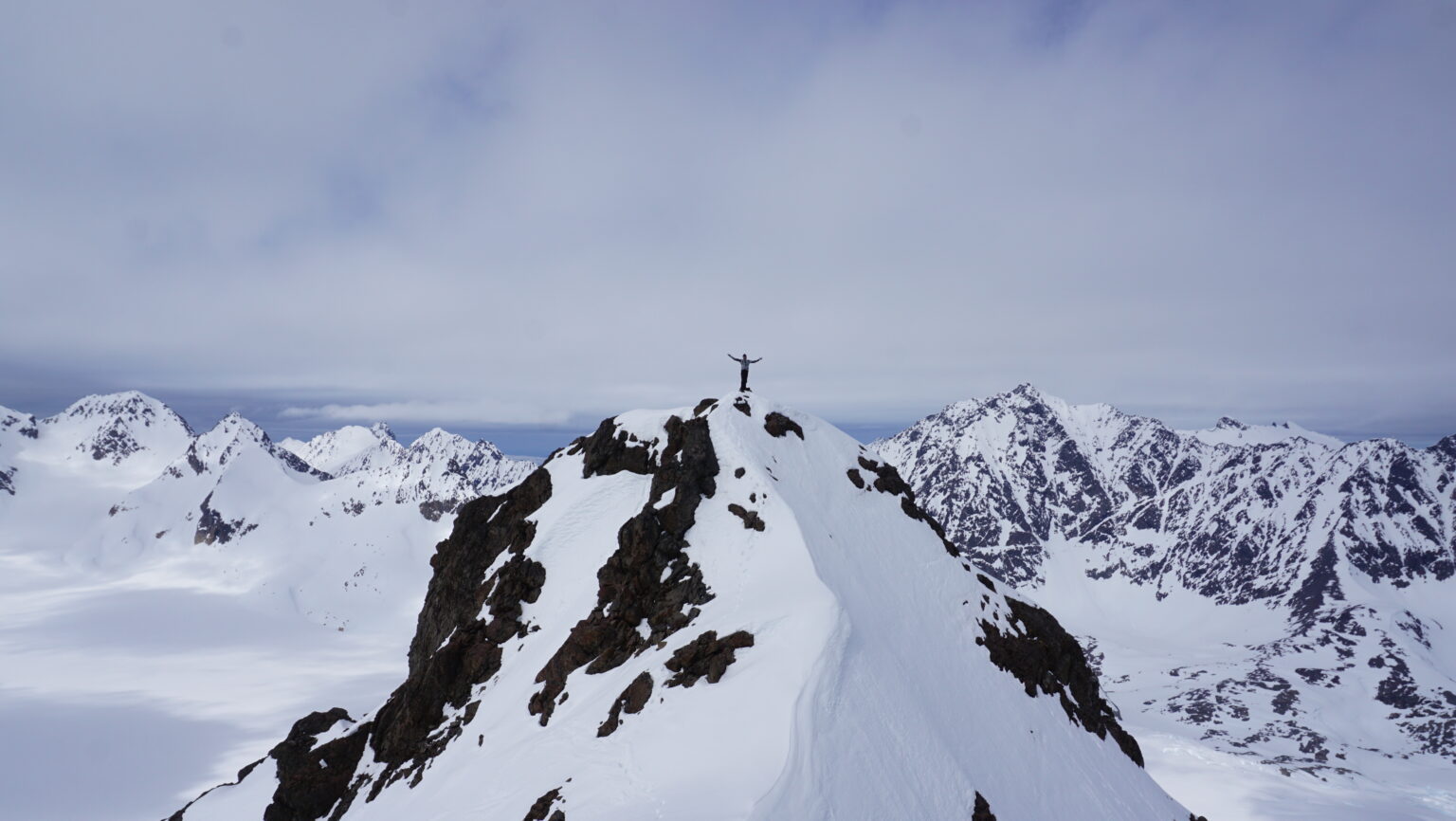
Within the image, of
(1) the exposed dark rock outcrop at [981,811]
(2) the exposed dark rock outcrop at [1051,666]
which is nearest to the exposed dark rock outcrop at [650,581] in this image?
(1) the exposed dark rock outcrop at [981,811]

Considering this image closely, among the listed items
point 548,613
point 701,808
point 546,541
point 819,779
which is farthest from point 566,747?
point 546,541

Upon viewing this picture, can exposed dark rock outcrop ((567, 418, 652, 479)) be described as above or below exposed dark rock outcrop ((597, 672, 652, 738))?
above

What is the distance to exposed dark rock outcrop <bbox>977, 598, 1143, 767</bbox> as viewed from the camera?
44062mm

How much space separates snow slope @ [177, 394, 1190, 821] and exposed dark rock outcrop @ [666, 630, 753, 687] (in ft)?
0.48

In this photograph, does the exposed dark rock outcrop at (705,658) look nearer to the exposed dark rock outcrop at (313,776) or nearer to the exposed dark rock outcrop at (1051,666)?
the exposed dark rock outcrop at (1051,666)

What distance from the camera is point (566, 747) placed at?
1245 inches

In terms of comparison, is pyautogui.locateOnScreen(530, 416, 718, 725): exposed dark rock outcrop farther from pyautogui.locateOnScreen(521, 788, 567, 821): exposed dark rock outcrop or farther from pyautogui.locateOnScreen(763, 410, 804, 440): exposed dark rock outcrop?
pyautogui.locateOnScreen(521, 788, 567, 821): exposed dark rock outcrop

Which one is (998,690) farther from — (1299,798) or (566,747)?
(1299,798)

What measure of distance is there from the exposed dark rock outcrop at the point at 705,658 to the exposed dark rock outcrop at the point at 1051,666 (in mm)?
19634

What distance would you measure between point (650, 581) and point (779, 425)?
61.6ft

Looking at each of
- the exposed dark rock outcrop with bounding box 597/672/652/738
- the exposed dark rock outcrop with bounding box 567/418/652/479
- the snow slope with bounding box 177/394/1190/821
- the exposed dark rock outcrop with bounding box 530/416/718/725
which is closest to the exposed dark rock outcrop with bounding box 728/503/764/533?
the snow slope with bounding box 177/394/1190/821

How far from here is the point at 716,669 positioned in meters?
31.7

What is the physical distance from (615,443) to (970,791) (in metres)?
37.4

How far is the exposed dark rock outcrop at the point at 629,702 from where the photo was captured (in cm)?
3138
